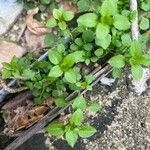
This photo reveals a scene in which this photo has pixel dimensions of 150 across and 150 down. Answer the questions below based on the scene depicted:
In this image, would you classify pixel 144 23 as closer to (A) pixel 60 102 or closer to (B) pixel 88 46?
(B) pixel 88 46

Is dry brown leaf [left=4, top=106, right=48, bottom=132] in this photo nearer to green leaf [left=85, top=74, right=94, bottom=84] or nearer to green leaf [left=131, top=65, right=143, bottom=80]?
green leaf [left=85, top=74, right=94, bottom=84]

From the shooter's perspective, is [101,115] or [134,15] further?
[101,115]

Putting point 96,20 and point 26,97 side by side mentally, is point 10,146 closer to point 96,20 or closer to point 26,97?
point 26,97

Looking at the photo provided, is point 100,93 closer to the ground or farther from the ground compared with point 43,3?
closer to the ground

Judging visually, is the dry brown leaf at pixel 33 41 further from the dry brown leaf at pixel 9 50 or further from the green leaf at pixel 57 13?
the green leaf at pixel 57 13

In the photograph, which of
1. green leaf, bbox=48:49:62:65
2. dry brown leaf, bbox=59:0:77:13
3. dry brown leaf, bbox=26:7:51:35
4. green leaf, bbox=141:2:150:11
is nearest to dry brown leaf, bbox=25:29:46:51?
dry brown leaf, bbox=26:7:51:35

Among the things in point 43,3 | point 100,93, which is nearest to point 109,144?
point 100,93
